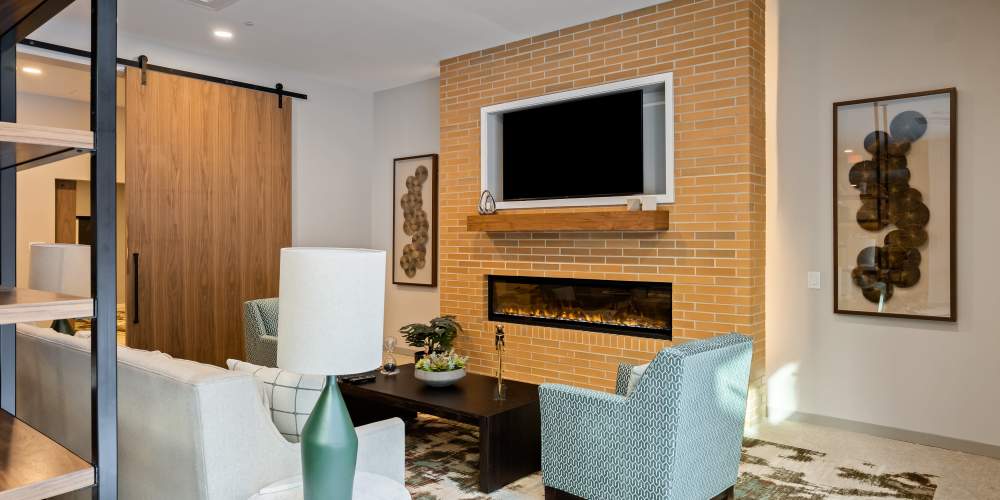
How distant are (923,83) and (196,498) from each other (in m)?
4.24

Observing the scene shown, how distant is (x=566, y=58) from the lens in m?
4.93

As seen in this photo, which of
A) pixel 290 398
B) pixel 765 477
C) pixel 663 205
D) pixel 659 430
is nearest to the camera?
pixel 290 398

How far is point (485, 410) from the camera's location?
3225mm

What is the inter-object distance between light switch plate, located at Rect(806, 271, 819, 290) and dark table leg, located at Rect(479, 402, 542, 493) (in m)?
2.12

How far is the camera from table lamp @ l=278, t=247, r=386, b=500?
5.20 ft

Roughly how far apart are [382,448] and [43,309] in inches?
53.2

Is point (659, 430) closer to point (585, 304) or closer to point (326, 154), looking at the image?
point (585, 304)

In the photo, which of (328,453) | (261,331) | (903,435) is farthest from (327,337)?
(903,435)

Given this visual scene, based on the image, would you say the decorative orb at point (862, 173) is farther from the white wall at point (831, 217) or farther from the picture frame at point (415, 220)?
the picture frame at point (415, 220)

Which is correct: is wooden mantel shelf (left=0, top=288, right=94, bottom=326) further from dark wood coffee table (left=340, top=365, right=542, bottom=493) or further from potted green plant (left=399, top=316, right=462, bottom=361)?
potted green plant (left=399, top=316, right=462, bottom=361)

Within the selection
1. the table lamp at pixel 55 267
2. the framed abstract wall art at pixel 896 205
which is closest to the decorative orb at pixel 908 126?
the framed abstract wall art at pixel 896 205

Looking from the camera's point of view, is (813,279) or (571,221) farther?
(571,221)

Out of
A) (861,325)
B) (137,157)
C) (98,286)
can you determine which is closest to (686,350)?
(98,286)

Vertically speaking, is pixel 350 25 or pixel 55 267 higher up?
pixel 350 25
